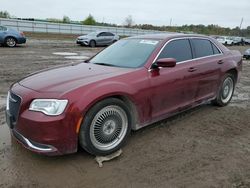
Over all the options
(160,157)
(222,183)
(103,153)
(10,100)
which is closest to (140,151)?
(160,157)

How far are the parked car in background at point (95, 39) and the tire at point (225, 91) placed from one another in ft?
56.6

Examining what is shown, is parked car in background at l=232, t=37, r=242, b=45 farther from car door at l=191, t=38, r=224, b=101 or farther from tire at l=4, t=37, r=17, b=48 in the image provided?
car door at l=191, t=38, r=224, b=101

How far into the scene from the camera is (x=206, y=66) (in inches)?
200

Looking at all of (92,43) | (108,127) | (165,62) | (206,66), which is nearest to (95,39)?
(92,43)

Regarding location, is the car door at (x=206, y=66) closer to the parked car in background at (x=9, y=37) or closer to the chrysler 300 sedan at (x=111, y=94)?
the chrysler 300 sedan at (x=111, y=94)

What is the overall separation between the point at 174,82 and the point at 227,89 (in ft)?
7.42

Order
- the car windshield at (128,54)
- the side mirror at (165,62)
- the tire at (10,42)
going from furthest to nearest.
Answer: the tire at (10,42), the car windshield at (128,54), the side mirror at (165,62)

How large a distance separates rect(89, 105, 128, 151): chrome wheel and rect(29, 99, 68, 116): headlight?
0.47m

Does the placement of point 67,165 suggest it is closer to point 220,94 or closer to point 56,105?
point 56,105

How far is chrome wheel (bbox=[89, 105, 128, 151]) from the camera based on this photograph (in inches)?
138

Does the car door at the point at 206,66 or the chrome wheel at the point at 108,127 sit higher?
the car door at the point at 206,66

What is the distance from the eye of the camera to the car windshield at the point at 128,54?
423 cm

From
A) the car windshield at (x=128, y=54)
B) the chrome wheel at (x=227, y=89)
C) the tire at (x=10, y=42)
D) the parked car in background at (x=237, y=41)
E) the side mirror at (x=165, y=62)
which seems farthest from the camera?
the parked car in background at (x=237, y=41)

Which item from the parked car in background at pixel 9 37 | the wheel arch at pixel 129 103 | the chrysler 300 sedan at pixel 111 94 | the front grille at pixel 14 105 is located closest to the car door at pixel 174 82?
the chrysler 300 sedan at pixel 111 94
